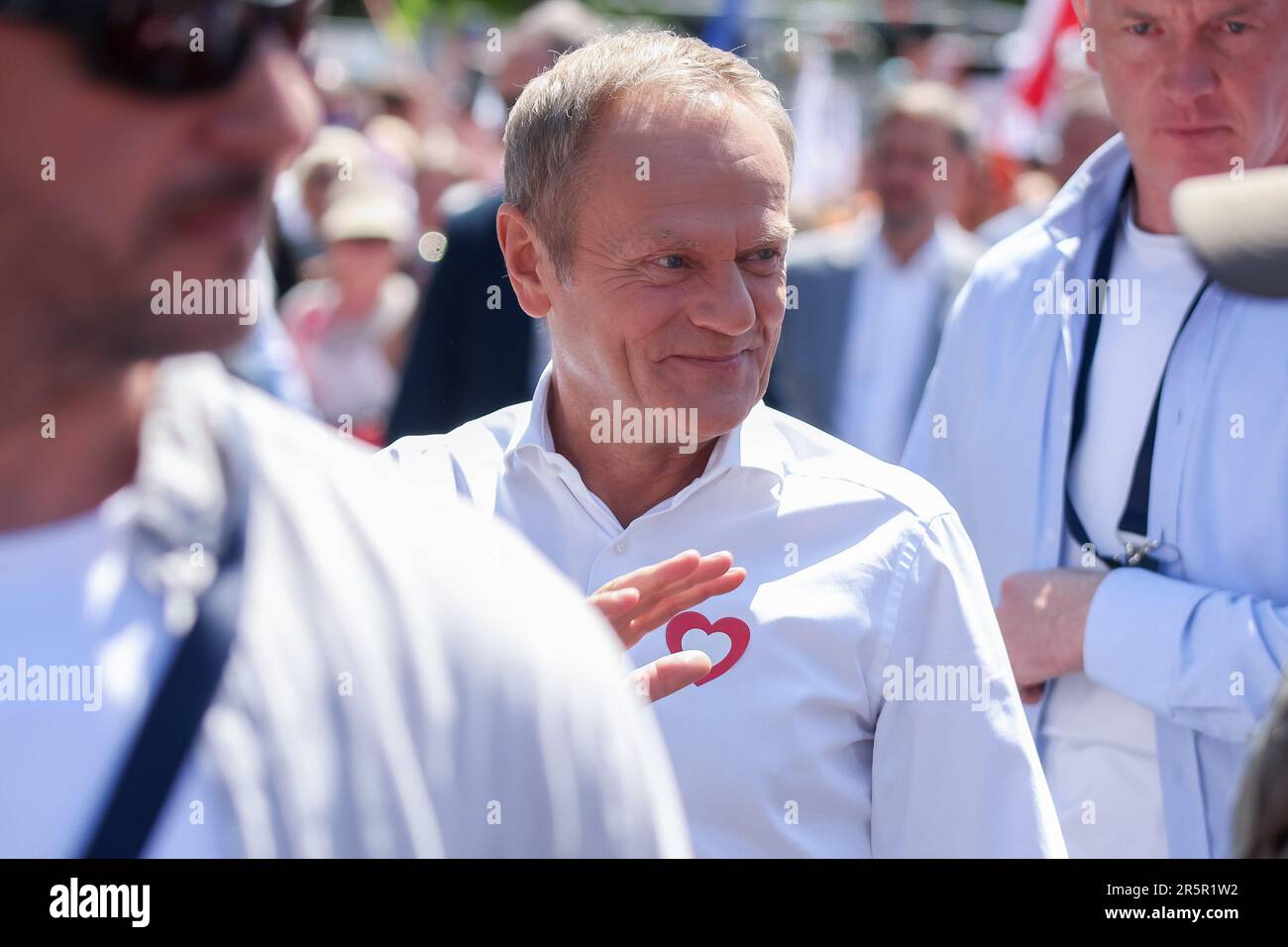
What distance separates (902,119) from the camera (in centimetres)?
621

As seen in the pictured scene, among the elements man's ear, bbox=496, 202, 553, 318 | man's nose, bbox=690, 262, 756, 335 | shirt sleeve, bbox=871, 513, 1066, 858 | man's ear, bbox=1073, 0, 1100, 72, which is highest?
man's ear, bbox=1073, 0, 1100, 72

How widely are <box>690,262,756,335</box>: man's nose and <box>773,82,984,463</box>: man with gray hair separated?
3.23 metres

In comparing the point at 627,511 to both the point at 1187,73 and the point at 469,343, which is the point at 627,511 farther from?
the point at 469,343

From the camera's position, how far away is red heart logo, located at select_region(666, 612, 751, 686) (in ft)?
6.79

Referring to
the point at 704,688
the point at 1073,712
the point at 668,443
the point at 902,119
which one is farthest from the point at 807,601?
the point at 902,119

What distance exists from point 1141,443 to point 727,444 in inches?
31.3

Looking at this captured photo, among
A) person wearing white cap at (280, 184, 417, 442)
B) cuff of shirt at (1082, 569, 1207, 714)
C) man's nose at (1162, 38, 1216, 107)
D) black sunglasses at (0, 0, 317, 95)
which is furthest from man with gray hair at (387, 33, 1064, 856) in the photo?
person wearing white cap at (280, 184, 417, 442)

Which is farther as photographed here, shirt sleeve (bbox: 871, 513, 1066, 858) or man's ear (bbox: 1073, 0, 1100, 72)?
man's ear (bbox: 1073, 0, 1100, 72)

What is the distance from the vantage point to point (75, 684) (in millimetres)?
1098

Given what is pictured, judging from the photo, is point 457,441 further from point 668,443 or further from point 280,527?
point 280,527

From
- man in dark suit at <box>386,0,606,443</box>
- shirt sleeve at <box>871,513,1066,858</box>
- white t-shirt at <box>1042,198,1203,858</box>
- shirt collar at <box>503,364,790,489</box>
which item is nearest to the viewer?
shirt sleeve at <box>871,513,1066,858</box>

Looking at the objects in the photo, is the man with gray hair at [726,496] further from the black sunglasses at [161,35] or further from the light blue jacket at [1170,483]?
the black sunglasses at [161,35]

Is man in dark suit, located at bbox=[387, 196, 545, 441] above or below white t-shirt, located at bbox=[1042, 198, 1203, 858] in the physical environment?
above

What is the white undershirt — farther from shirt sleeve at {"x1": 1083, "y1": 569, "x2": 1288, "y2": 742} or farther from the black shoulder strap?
the black shoulder strap
